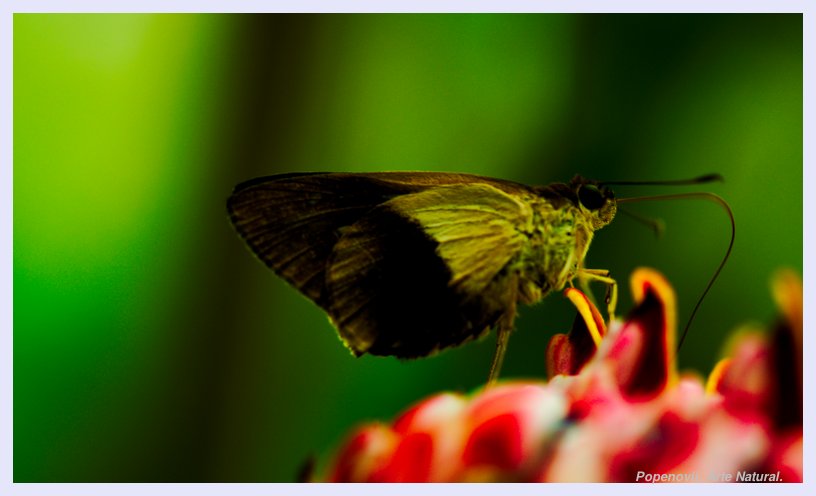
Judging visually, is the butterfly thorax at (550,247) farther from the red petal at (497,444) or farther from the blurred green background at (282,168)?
the red petal at (497,444)

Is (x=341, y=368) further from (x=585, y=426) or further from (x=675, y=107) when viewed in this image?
(x=585, y=426)

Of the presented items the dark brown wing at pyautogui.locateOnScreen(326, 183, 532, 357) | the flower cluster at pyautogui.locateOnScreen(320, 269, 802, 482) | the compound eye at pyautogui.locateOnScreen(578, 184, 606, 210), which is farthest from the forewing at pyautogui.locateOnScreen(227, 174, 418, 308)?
the flower cluster at pyautogui.locateOnScreen(320, 269, 802, 482)

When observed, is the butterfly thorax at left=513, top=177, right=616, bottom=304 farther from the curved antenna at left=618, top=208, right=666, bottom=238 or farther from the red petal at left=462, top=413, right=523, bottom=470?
the red petal at left=462, top=413, right=523, bottom=470

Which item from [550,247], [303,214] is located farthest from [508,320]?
[303,214]

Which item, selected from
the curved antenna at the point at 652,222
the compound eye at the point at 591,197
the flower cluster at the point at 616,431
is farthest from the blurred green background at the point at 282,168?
the flower cluster at the point at 616,431

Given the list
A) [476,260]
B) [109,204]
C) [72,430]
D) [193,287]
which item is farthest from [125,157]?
[476,260]
